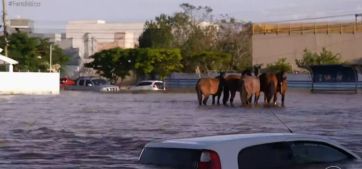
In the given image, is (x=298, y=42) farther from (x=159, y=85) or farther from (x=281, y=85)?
(x=281, y=85)

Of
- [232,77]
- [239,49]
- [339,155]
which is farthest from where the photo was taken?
[239,49]

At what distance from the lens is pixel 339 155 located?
9695mm

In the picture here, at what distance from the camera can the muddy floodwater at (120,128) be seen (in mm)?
16984

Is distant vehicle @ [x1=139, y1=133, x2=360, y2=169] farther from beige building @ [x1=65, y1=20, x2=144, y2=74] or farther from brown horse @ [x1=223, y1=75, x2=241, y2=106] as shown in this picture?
beige building @ [x1=65, y1=20, x2=144, y2=74]

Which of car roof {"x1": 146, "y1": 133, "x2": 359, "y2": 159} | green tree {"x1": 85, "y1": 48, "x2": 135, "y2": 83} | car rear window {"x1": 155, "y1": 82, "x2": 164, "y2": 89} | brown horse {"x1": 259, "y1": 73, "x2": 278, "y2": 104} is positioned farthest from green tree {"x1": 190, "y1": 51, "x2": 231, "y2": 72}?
car roof {"x1": 146, "y1": 133, "x2": 359, "y2": 159}

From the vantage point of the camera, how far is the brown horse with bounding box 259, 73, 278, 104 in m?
37.5

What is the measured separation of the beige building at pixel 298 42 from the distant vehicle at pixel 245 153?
8126 centimetres

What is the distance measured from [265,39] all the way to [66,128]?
6765cm

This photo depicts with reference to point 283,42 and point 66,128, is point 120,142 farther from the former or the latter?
point 283,42

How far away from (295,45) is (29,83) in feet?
123

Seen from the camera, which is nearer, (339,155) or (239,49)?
(339,155)

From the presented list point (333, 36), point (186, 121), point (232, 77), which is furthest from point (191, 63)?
point (186, 121)

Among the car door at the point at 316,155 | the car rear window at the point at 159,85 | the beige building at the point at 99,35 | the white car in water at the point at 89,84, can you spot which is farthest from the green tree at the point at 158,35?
the car door at the point at 316,155

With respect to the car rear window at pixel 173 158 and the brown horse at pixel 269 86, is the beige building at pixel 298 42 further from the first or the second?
the car rear window at pixel 173 158
